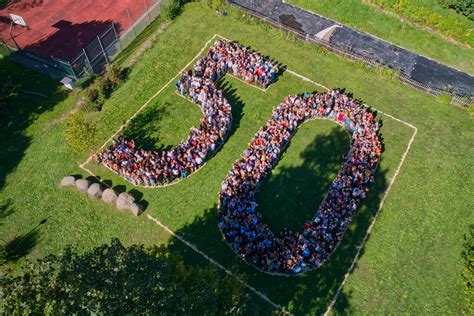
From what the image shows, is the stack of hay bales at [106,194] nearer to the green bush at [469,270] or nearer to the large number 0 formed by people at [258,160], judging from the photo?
the large number 0 formed by people at [258,160]

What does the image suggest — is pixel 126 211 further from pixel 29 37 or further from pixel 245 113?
pixel 29 37

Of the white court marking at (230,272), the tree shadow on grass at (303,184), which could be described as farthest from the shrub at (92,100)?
the tree shadow on grass at (303,184)

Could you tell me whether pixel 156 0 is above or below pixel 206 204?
above

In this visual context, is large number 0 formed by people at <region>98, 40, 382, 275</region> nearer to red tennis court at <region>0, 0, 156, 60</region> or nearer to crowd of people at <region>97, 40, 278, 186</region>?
crowd of people at <region>97, 40, 278, 186</region>

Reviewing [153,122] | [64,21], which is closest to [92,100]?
[153,122]

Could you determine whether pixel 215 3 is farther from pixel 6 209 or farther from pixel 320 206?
pixel 6 209

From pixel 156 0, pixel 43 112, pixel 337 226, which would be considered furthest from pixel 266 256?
pixel 156 0

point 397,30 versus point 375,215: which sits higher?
point 397,30
